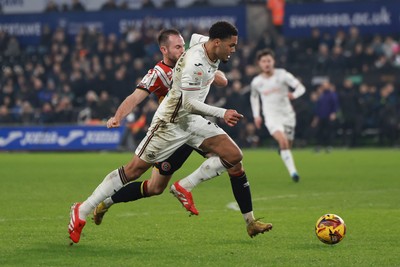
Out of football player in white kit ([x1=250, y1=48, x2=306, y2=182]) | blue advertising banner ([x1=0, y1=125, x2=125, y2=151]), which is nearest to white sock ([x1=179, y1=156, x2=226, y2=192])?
football player in white kit ([x1=250, y1=48, x2=306, y2=182])

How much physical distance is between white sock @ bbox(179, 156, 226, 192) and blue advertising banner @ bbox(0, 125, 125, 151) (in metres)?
20.9

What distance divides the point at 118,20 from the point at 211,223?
26893mm

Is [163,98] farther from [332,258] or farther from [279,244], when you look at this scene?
[332,258]

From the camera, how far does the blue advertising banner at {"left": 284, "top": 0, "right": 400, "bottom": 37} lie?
3388 cm

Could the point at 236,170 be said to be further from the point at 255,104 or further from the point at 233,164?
the point at 255,104

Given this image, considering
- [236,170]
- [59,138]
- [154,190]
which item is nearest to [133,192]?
[154,190]

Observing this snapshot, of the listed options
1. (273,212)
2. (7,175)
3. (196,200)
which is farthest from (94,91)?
(273,212)

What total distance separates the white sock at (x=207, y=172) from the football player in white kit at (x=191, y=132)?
2 cm

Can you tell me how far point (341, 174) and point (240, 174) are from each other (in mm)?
10331

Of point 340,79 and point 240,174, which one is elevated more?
point 240,174

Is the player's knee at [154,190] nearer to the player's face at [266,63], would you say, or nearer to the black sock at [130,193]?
the black sock at [130,193]

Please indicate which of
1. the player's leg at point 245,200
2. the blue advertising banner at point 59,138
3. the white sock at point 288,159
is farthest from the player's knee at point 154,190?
the blue advertising banner at point 59,138

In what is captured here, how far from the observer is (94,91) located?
114 ft

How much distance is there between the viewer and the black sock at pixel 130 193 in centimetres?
1097
